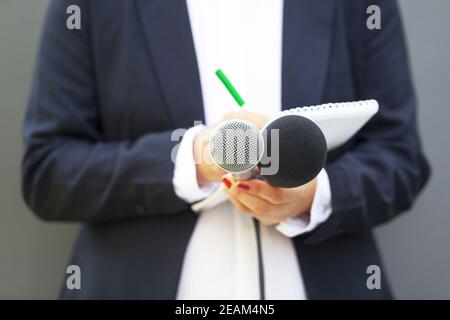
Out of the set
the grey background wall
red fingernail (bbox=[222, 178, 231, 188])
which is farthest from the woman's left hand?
the grey background wall

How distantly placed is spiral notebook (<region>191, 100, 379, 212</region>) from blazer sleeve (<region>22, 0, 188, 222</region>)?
34mm

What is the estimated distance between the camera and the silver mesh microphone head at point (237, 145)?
34cm

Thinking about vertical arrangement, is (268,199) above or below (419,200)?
above

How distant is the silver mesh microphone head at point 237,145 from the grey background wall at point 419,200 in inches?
15.9

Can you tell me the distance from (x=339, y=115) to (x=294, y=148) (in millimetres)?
115

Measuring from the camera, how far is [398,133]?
58 centimetres

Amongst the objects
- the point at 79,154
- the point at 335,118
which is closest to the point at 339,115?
the point at 335,118

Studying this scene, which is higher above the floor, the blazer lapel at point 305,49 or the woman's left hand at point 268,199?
the blazer lapel at point 305,49

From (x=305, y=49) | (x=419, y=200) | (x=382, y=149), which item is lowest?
(x=419, y=200)

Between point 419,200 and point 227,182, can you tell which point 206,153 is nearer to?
point 227,182

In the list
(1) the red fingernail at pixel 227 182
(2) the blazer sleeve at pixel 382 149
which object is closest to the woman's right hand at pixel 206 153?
(1) the red fingernail at pixel 227 182

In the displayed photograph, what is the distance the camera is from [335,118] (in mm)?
467

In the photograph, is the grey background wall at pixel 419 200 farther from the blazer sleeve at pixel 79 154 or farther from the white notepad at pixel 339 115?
the white notepad at pixel 339 115

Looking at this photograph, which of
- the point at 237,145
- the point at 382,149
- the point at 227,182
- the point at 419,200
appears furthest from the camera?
the point at 419,200
